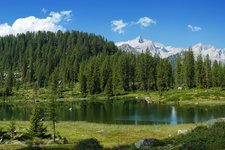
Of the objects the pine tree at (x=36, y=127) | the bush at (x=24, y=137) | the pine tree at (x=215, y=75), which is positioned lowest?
the bush at (x=24, y=137)

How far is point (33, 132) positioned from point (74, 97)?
137852 mm

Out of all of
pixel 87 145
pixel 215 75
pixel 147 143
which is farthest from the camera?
pixel 215 75

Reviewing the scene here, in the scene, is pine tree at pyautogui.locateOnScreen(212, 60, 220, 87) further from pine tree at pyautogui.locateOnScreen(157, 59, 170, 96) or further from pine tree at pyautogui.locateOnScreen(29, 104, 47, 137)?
pine tree at pyautogui.locateOnScreen(29, 104, 47, 137)

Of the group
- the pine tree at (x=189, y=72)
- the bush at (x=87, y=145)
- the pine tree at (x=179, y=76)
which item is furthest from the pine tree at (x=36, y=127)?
the pine tree at (x=179, y=76)

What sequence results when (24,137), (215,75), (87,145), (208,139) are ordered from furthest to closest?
1. (215,75)
2. (24,137)
3. (87,145)
4. (208,139)

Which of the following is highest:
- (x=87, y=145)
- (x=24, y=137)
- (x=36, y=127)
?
(x=87, y=145)

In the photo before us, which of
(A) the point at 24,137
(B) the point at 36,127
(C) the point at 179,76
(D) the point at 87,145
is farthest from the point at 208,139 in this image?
(C) the point at 179,76

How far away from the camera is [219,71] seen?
177750mm

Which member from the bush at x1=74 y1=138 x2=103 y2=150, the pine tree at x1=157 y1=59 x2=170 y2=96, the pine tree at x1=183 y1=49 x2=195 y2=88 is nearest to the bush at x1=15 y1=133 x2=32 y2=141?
the bush at x1=74 y1=138 x2=103 y2=150

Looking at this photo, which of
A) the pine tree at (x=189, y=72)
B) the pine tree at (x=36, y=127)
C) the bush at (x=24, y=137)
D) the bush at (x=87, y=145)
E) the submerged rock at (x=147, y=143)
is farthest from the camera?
the pine tree at (x=189, y=72)

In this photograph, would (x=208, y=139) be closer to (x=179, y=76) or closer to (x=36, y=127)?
(x=36, y=127)

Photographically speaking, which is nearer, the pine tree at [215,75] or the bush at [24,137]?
the bush at [24,137]

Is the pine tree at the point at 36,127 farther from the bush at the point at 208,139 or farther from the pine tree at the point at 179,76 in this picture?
the pine tree at the point at 179,76

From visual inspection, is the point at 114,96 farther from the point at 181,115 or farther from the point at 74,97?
the point at 181,115
